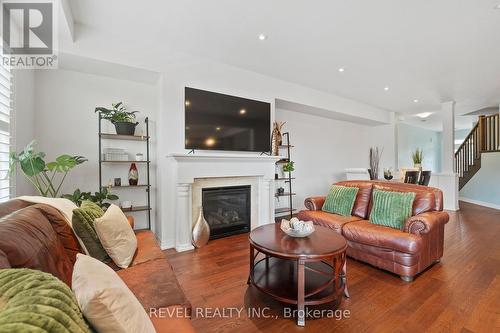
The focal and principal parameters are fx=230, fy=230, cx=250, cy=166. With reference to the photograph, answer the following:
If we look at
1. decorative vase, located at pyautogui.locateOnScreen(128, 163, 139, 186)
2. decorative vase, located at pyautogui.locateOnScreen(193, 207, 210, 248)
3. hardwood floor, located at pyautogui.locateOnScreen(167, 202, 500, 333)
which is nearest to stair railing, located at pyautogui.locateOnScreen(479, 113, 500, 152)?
hardwood floor, located at pyautogui.locateOnScreen(167, 202, 500, 333)

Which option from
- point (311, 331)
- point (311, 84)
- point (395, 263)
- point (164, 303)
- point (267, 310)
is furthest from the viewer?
point (311, 84)

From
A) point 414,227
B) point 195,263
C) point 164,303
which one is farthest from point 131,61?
point 414,227

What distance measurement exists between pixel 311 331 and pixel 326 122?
16.1ft

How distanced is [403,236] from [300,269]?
1285mm

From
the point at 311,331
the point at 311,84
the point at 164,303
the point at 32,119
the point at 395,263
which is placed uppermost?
the point at 311,84

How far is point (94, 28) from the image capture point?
2662 mm

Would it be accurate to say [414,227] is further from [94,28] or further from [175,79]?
[94,28]

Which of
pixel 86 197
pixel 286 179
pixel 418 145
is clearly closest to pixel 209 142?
pixel 86 197

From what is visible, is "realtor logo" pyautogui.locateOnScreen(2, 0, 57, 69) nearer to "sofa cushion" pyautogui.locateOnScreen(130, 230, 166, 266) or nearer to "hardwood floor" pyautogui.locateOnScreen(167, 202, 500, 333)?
"sofa cushion" pyautogui.locateOnScreen(130, 230, 166, 266)

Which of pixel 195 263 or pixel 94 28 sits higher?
pixel 94 28

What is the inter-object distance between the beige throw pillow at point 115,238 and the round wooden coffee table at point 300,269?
98 centimetres

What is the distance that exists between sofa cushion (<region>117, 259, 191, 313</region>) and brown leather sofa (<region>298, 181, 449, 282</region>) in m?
2.02

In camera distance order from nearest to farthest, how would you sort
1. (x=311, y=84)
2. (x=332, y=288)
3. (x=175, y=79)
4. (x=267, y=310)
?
(x=267, y=310)
(x=332, y=288)
(x=175, y=79)
(x=311, y=84)

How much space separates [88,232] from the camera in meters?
1.57
